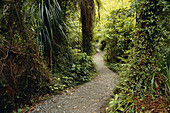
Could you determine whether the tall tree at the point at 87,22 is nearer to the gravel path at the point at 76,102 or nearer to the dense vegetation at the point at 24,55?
Result: the dense vegetation at the point at 24,55

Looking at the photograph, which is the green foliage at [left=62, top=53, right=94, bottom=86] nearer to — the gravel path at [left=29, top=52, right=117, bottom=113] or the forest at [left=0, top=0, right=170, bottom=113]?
the gravel path at [left=29, top=52, right=117, bottom=113]

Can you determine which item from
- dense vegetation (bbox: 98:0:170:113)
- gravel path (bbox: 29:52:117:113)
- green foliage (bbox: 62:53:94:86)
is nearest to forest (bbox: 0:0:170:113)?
dense vegetation (bbox: 98:0:170:113)

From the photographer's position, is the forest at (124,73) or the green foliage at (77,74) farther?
the green foliage at (77,74)

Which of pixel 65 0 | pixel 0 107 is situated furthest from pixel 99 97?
pixel 65 0

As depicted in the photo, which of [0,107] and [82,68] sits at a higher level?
[82,68]

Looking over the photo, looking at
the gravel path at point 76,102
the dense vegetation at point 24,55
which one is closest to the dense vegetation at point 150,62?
the gravel path at point 76,102

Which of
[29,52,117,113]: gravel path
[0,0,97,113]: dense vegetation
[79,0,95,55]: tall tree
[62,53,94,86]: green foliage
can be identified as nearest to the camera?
[0,0,97,113]: dense vegetation

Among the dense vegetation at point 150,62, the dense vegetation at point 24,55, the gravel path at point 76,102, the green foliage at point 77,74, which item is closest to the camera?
the dense vegetation at point 150,62

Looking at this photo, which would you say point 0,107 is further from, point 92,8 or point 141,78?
point 92,8

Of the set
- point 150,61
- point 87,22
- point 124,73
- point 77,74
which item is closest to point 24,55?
point 77,74

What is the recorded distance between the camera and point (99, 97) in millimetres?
2867

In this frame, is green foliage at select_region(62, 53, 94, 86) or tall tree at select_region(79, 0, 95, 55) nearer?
green foliage at select_region(62, 53, 94, 86)

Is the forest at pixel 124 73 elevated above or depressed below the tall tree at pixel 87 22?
below

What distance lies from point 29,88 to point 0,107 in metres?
0.59
